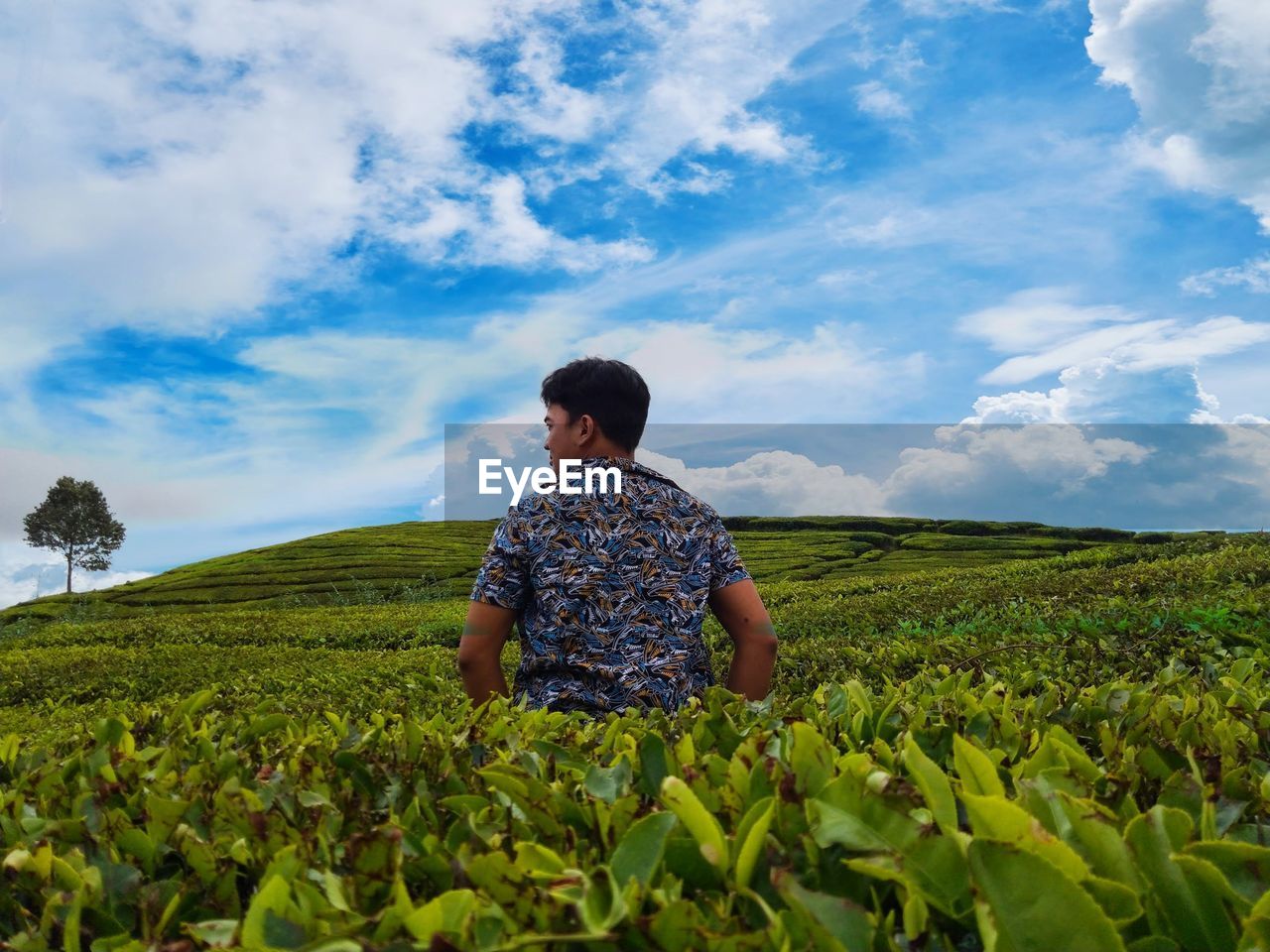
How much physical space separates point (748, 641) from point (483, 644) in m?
1.12

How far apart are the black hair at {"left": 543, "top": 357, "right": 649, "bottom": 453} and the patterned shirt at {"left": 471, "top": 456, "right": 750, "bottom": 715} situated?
0.19 m

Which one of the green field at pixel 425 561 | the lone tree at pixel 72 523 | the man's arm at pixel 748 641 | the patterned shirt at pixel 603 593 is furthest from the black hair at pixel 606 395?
the lone tree at pixel 72 523

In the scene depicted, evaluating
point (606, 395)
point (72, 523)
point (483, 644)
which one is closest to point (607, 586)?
point (483, 644)

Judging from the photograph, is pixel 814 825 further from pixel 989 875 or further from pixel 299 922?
pixel 299 922

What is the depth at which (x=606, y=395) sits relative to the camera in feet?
13.3

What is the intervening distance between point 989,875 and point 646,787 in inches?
32.4

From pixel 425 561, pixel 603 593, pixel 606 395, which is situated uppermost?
pixel 606 395

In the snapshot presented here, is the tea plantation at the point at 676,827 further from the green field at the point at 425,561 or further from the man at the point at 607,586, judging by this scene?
the green field at the point at 425,561

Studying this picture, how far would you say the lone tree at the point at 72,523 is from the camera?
49.7 metres

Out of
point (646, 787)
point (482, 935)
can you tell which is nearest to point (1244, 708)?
point (646, 787)

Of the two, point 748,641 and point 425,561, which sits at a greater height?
point 748,641

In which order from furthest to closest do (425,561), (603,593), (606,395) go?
(425,561) < (606,395) < (603,593)

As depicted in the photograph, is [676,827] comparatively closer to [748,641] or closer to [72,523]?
[748,641]

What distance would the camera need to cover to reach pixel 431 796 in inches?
73.7
